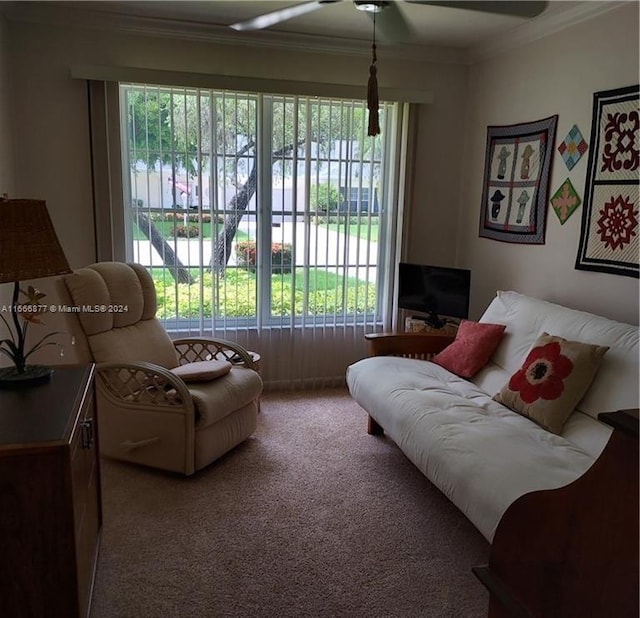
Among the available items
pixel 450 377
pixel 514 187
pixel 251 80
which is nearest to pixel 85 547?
pixel 450 377

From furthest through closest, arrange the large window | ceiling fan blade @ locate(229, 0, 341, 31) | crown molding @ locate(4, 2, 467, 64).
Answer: the large window → crown molding @ locate(4, 2, 467, 64) → ceiling fan blade @ locate(229, 0, 341, 31)

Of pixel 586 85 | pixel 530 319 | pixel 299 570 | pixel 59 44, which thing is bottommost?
pixel 299 570

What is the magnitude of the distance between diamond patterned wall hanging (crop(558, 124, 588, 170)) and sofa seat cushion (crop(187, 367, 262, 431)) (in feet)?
7.31

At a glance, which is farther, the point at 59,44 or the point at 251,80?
the point at 251,80

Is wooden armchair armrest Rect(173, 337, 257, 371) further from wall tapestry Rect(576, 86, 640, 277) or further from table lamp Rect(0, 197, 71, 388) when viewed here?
wall tapestry Rect(576, 86, 640, 277)

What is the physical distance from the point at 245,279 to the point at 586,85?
8.02 ft

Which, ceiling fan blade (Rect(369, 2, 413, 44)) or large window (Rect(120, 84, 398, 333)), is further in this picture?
large window (Rect(120, 84, 398, 333))

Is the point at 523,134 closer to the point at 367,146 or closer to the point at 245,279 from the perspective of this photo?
the point at 367,146

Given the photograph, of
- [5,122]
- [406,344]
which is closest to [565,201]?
[406,344]

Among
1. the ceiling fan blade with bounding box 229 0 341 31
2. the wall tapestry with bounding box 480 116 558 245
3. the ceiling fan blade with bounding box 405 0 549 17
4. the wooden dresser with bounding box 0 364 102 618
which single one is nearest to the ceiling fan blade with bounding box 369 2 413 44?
the ceiling fan blade with bounding box 405 0 549 17

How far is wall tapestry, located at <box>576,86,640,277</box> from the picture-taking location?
8.91ft

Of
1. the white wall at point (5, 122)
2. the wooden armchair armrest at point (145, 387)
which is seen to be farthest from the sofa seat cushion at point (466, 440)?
the white wall at point (5, 122)

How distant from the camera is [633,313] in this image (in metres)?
2.73

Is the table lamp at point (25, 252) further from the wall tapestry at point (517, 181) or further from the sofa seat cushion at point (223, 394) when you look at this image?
the wall tapestry at point (517, 181)
